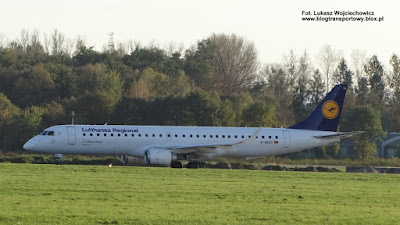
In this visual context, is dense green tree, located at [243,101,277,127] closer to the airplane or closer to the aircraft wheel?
the airplane

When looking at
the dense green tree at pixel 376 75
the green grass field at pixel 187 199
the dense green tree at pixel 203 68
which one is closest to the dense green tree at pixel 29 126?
the green grass field at pixel 187 199

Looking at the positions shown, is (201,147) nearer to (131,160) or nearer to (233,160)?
(131,160)

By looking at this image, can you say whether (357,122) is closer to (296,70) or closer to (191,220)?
(296,70)

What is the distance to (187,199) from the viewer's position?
2491cm

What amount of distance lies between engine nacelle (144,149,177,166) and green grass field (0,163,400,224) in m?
8.52

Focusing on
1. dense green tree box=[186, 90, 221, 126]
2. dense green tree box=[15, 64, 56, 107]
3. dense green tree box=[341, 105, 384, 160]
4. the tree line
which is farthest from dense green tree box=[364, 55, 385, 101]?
dense green tree box=[15, 64, 56, 107]

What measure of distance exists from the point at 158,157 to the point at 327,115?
1281 centimetres

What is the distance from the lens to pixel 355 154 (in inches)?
2724

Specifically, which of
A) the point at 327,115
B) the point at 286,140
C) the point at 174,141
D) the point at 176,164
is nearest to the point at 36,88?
the point at 174,141

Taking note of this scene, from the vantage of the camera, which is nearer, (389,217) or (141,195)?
(389,217)

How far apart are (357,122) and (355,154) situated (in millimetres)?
3958

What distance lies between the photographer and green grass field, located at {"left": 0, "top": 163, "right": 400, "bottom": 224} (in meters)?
20.0

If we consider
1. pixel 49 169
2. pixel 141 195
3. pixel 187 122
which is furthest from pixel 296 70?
pixel 141 195

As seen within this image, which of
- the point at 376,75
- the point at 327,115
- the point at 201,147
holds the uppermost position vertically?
the point at 376,75
